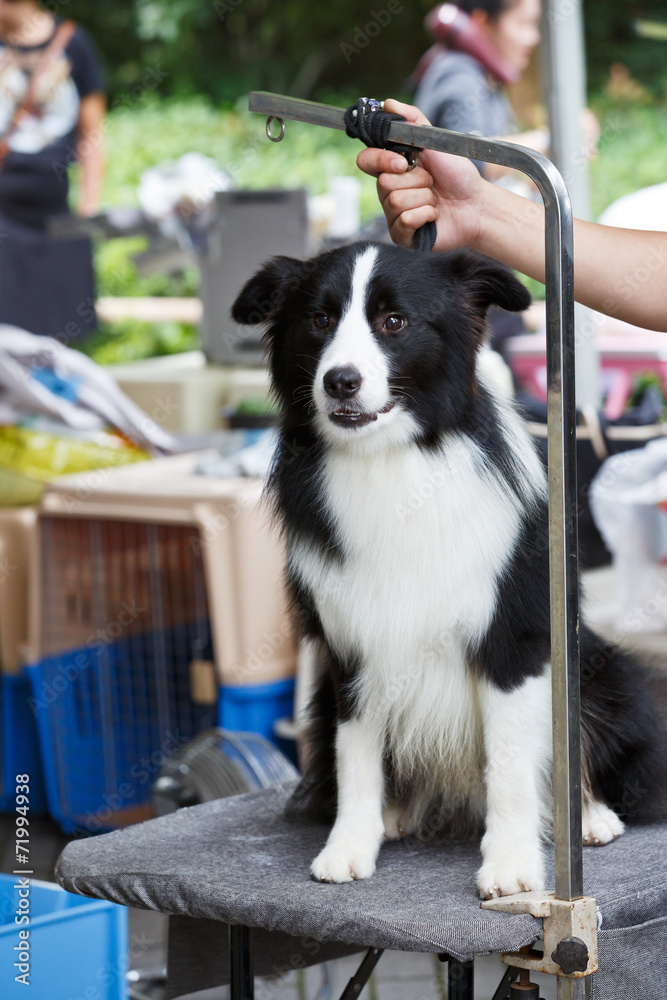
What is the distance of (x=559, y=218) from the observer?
3.42ft

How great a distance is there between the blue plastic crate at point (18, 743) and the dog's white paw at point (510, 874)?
81.5 inches

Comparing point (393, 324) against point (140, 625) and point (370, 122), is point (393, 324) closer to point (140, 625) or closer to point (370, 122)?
point (370, 122)

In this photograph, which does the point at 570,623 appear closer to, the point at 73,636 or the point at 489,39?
the point at 73,636

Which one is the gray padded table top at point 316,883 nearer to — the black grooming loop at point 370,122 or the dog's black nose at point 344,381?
the dog's black nose at point 344,381

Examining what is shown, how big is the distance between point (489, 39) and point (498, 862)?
3201 mm

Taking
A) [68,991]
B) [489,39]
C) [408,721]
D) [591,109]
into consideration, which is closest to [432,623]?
[408,721]

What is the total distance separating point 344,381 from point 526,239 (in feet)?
1.23

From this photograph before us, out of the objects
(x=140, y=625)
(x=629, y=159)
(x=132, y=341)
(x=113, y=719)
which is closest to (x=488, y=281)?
(x=140, y=625)

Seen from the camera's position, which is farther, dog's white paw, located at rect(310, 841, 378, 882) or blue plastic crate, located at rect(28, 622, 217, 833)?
blue plastic crate, located at rect(28, 622, 217, 833)

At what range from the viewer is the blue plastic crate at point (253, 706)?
2.65 m

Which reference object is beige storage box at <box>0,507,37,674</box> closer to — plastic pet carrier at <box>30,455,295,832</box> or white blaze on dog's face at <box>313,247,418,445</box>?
plastic pet carrier at <box>30,455,295,832</box>

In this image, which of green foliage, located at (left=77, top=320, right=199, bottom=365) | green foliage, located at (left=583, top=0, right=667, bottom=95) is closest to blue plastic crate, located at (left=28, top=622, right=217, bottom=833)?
green foliage, located at (left=77, top=320, right=199, bottom=365)

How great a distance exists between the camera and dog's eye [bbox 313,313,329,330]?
135cm

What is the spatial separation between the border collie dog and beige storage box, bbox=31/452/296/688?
3.59ft
